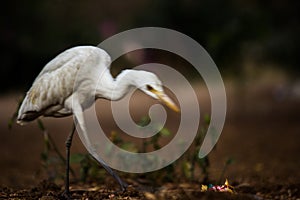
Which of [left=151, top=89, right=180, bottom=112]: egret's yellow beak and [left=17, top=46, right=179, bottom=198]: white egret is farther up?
[left=151, top=89, right=180, bottom=112]: egret's yellow beak

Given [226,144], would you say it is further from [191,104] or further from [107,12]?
[107,12]

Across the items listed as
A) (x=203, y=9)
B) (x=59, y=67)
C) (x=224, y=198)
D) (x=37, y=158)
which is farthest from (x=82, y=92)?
(x=203, y=9)

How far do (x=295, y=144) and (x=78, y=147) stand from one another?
3.11 m

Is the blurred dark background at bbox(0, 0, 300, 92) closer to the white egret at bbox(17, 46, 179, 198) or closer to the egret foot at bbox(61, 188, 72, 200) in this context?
the white egret at bbox(17, 46, 179, 198)

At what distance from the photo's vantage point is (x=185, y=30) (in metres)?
8.88

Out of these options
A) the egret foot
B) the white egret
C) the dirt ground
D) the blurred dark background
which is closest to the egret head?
the white egret

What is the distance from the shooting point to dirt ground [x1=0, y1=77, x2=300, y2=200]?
3.58 metres

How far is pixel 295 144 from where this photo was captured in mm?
7188

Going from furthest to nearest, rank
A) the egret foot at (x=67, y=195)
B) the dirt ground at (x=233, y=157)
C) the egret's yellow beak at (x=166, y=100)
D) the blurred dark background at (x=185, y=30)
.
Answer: the blurred dark background at (x=185, y=30) < the dirt ground at (x=233, y=157) < the egret foot at (x=67, y=195) < the egret's yellow beak at (x=166, y=100)

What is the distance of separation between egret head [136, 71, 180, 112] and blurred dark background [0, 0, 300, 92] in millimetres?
3747

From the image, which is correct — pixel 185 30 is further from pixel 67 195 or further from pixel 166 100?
pixel 67 195

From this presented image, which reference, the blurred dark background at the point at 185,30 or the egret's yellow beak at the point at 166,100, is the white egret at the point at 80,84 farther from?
the blurred dark background at the point at 185,30

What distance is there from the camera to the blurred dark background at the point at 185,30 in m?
8.30

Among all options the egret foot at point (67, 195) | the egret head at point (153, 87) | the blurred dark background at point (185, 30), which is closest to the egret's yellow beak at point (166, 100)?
the egret head at point (153, 87)
